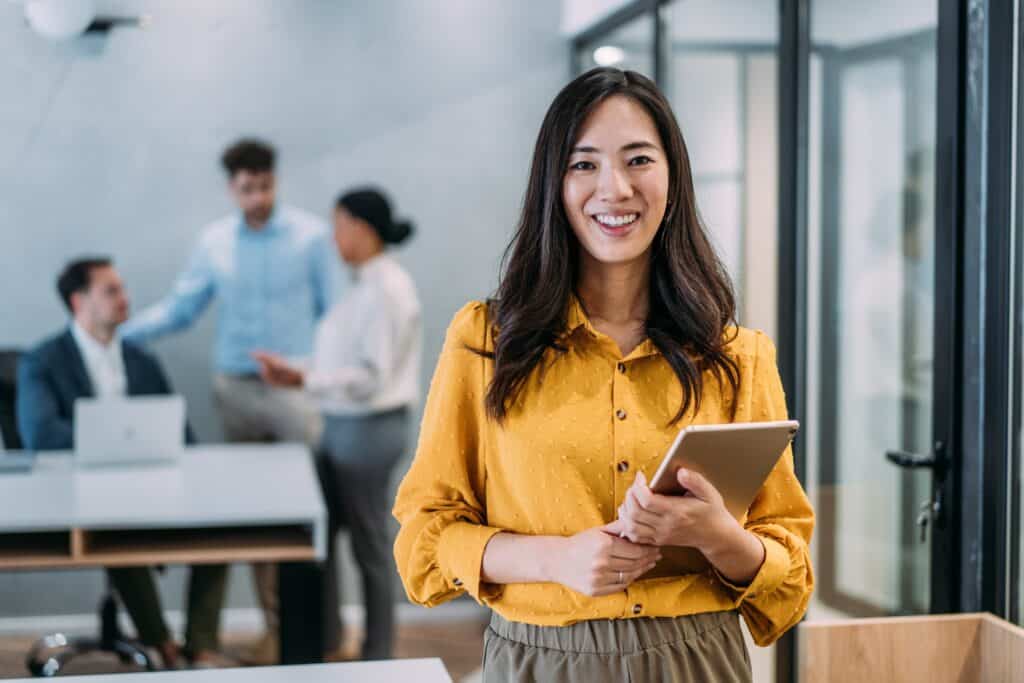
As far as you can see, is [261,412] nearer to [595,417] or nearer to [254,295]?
[254,295]

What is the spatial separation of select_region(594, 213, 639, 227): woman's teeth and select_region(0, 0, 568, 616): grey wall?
3.46 meters

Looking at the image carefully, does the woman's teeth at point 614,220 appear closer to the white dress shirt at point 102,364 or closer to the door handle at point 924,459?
the door handle at point 924,459

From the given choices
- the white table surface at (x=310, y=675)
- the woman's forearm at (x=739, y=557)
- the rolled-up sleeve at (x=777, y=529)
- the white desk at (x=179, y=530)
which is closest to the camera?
the woman's forearm at (x=739, y=557)

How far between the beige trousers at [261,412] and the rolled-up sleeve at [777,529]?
10.9 feet

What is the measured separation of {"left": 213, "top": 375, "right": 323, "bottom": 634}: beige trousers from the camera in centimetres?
Answer: 475

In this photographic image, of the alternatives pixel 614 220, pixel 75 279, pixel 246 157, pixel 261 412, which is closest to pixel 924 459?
pixel 614 220

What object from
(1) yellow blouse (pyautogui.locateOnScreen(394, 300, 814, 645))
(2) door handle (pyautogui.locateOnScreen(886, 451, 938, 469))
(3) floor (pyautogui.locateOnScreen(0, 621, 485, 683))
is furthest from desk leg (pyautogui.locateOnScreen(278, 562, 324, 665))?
(1) yellow blouse (pyautogui.locateOnScreen(394, 300, 814, 645))

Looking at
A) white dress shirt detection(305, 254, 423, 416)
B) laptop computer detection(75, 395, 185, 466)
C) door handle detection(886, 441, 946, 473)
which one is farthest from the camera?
white dress shirt detection(305, 254, 423, 416)

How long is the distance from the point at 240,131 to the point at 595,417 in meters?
3.54

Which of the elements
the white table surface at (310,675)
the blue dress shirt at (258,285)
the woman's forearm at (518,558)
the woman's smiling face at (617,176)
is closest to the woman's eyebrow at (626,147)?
the woman's smiling face at (617,176)

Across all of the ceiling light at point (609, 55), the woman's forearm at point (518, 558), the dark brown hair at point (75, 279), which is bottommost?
the woman's forearm at point (518, 558)

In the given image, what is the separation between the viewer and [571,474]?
1.50 meters

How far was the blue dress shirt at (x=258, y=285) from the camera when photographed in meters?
4.73

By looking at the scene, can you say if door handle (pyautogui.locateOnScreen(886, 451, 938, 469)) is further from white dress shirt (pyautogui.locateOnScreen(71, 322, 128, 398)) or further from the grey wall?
white dress shirt (pyautogui.locateOnScreen(71, 322, 128, 398))
